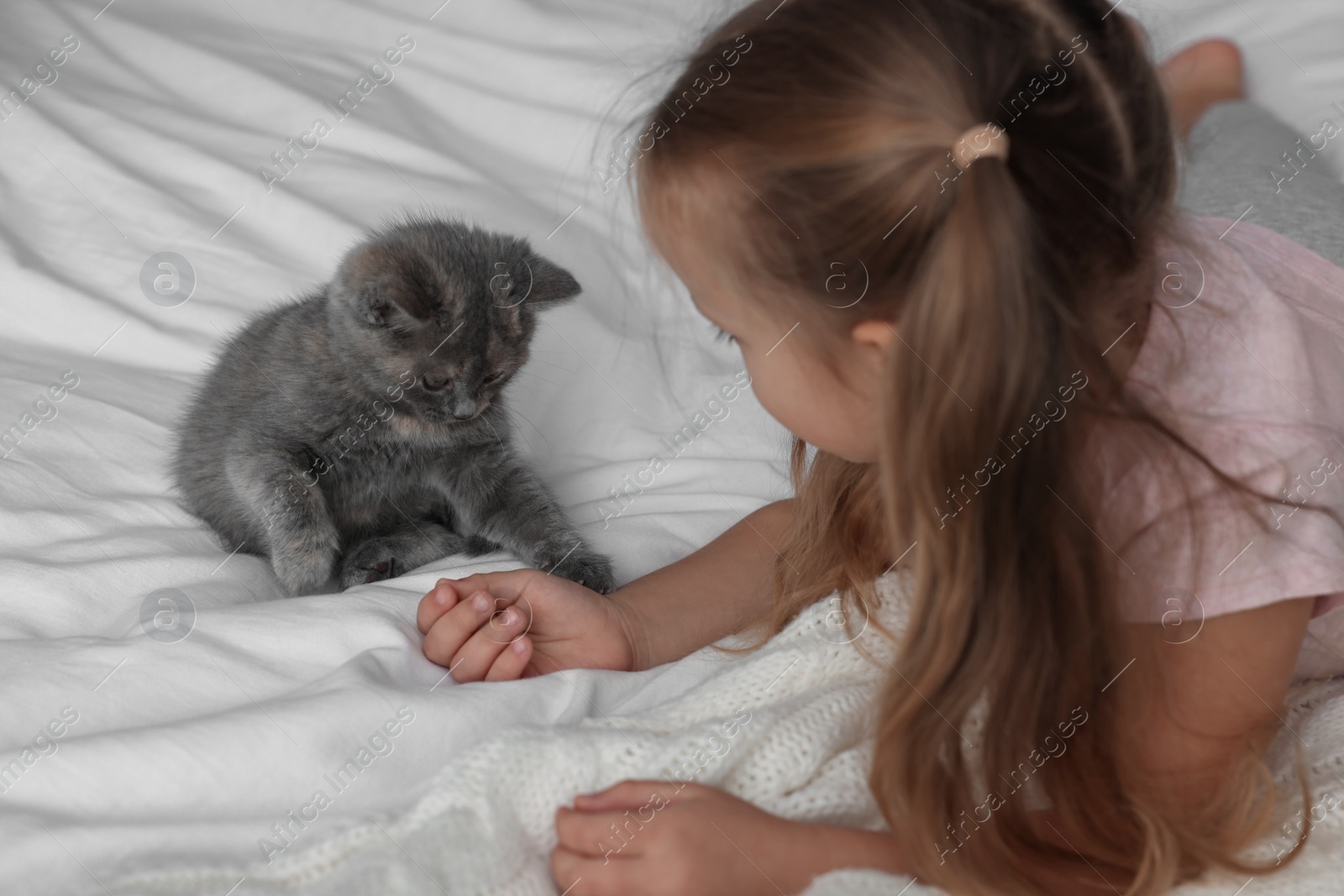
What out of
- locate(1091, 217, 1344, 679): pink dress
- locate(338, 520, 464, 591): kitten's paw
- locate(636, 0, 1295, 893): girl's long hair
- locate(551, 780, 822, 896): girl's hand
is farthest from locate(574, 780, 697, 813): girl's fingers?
locate(338, 520, 464, 591): kitten's paw

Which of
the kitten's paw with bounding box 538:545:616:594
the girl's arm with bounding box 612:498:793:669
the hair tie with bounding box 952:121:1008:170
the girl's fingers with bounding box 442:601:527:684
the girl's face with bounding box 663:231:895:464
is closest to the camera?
the hair tie with bounding box 952:121:1008:170

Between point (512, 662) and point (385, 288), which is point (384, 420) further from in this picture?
point (512, 662)

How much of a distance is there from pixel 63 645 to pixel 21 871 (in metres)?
0.32

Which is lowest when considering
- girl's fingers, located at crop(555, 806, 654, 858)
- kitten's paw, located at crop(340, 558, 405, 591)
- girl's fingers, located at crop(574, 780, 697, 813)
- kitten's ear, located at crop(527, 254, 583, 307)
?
girl's fingers, located at crop(555, 806, 654, 858)

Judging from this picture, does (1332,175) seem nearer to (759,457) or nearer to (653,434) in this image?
(759,457)

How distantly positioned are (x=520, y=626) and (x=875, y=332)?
52cm

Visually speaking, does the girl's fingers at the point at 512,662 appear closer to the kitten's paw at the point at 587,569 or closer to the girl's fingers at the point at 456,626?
the girl's fingers at the point at 456,626

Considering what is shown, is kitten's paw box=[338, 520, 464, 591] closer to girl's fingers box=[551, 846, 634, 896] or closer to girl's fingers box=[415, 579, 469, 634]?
girl's fingers box=[415, 579, 469, 634]

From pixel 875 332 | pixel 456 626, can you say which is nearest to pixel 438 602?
pixel 456 626

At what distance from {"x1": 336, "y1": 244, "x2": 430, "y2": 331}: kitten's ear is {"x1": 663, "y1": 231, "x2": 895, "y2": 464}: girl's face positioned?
1.66ft

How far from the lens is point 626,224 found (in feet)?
6.28

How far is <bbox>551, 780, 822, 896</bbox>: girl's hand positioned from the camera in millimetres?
812

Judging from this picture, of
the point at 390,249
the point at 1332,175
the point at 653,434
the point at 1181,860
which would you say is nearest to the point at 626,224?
the point at 653,434

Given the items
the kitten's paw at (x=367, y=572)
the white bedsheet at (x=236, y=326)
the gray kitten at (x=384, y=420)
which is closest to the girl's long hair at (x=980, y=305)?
the white bedsheet at (x=236, y=326)
